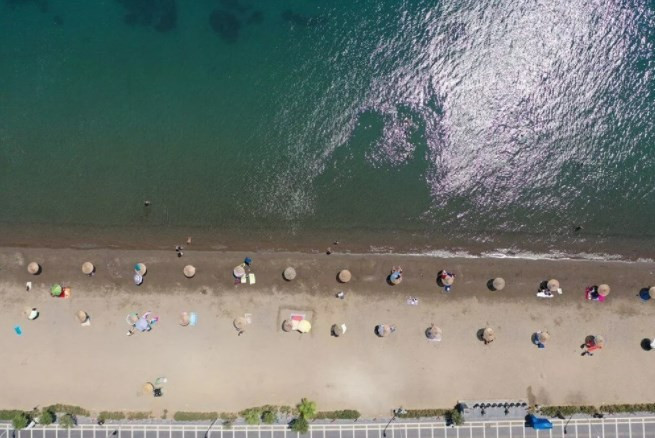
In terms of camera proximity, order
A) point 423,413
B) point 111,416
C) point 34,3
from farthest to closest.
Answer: point 34,3, point 423,413, point 111,416

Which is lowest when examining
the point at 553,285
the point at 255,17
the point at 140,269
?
the point at 553,285

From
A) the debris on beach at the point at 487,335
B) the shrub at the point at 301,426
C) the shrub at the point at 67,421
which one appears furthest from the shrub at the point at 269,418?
the debris on beach at the point at 487,335

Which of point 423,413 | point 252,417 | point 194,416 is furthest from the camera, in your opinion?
point 423,413

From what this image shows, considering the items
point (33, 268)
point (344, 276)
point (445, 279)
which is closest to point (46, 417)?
point (33, 268)

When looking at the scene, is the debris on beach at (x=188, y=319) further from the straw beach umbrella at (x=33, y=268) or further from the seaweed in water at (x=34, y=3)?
the seaweed in water at (x=34, y=3)

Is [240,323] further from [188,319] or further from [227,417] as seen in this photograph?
[227,417]

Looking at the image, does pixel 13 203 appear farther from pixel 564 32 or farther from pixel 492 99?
pixel 564 32

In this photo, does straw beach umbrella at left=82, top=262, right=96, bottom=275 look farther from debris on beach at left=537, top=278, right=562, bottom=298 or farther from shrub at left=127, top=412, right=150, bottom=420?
debris on beach at left=537, top=278, right=562, bottom=298

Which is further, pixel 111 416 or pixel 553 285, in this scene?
pixel 553 285
